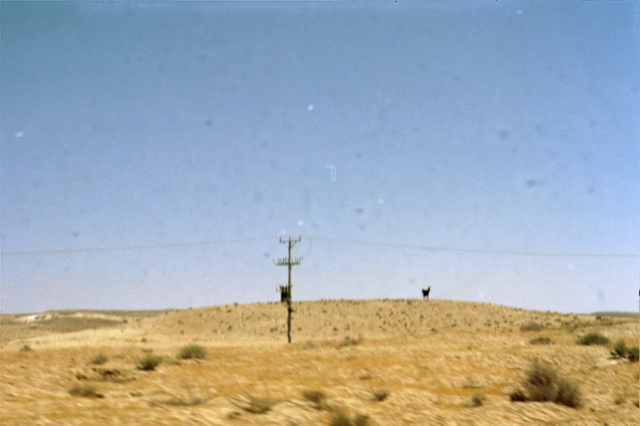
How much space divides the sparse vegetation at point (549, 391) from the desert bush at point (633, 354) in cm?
985

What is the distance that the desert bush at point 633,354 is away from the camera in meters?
Answer: 23.6

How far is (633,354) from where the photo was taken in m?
23.8

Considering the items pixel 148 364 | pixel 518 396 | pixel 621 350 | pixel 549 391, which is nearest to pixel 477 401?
pixel 518 396

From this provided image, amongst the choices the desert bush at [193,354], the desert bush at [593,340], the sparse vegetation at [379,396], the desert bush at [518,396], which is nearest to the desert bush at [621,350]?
the desert bush at [593,340]

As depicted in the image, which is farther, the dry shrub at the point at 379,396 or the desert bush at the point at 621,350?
the desert bush at the point at 621,350

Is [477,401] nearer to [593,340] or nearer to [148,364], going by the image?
[148,364]

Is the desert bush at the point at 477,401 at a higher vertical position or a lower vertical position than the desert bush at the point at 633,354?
lower

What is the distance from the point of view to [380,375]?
830 inches

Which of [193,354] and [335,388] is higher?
[335,388]

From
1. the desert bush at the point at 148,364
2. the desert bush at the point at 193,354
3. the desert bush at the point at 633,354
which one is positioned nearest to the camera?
the desert bush at the point at 633,354

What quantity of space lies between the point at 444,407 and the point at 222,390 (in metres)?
6.55

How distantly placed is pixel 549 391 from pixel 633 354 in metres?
11.2

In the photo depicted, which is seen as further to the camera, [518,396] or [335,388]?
[335,388]

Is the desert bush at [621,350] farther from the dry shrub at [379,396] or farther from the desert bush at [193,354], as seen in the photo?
the desert bush at [193,354]
